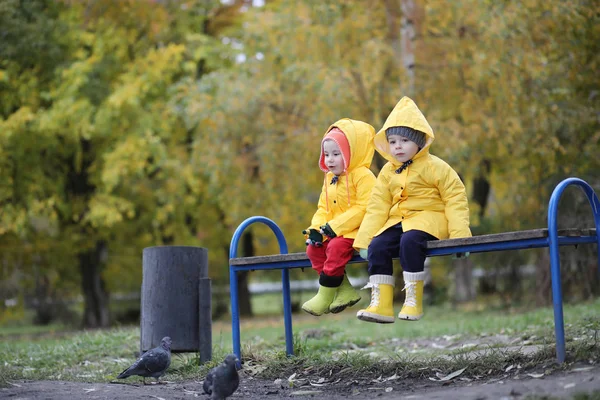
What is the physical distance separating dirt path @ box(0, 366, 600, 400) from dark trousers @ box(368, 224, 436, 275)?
78 cm

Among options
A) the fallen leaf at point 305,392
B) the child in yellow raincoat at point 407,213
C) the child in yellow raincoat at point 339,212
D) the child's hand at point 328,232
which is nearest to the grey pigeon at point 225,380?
the fallen leaf at point 305,392

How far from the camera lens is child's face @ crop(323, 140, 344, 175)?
6.13 m

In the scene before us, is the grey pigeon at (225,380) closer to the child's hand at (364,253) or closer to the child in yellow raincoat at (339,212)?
the child in yellow raincoat at (339,212)

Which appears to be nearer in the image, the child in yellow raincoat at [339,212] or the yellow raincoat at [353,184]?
the child in yellow raincoat at [339,212]

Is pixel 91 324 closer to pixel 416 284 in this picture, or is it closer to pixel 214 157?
pixel 214 157

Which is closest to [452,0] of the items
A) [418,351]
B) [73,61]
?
[418,351]

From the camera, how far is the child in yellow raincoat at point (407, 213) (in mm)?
5391

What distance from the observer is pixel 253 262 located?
6367 millimetres

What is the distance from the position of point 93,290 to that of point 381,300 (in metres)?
14.5

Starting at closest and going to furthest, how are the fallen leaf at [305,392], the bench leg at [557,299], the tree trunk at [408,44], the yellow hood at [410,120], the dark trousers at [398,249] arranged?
the bench leg at [557,299], the fallen leaf at [305,392], the dark trousers at [398,249], the yellow hood at [410,120], the tree trunk at [408,44]

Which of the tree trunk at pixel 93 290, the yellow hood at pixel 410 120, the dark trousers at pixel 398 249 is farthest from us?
the tree trunk at pixel 93 290

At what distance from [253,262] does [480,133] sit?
8107 mm

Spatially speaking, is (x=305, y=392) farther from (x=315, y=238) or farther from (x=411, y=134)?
(x=411, y=134)

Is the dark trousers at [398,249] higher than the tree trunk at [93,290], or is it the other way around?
the dark trousers at [398,249]
